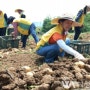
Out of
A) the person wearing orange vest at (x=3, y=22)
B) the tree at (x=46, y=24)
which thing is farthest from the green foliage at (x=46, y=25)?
the person wearing orange vest at (x=3, y=22)

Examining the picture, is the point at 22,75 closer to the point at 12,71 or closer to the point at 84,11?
the point at 12,71

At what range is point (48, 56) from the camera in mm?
5867

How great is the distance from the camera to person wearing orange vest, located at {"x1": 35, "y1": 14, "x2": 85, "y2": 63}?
5453 mm

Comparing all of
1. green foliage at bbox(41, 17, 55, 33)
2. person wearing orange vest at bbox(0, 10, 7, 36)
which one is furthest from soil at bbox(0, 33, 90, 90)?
green foliage at bbox(41, 17, 55, 33)

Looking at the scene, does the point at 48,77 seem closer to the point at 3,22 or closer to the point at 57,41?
the point at 57,41

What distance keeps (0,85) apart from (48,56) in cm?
153

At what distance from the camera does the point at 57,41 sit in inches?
217

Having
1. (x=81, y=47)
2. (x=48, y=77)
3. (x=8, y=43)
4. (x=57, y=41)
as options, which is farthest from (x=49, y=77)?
(x=8, y=43)

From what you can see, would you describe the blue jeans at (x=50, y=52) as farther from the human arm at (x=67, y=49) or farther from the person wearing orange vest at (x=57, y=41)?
the human arm at (x=67, y=49)

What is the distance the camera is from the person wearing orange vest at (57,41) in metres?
5.45

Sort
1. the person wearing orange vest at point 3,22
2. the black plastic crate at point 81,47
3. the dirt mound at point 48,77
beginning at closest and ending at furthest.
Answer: the dirt mound at point 48,77
the black plastic crate at point 81,47
the person wearing orange vest at point 3,22

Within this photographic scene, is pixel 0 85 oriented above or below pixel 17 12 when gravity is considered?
below

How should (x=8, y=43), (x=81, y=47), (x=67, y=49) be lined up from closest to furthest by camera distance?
(x=67, y=49) → (x=81, y=47) → (x=8, y=43)

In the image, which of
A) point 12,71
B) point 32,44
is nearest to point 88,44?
point 12,71
